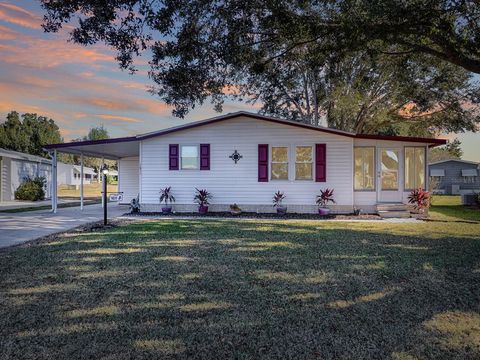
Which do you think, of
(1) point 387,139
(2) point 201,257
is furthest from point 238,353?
(1) point 387,139

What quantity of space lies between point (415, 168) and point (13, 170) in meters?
22.9

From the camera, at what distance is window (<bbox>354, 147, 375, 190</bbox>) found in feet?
45.4

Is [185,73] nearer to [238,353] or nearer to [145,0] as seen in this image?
[145,0]

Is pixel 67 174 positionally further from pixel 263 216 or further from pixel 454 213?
pixel 454 213

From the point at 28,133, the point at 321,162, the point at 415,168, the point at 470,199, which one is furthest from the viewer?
the point at 28,133

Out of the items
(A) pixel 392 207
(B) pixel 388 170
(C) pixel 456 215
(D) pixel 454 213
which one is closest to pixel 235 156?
(B) pixel 388 170

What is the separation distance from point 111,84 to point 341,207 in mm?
11032

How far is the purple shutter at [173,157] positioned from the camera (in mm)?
13672

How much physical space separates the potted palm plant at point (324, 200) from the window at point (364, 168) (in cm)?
134

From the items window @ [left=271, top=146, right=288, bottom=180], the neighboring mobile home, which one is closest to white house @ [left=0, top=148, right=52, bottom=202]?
window @ [left=271, top=146, right=288, bottom=180]

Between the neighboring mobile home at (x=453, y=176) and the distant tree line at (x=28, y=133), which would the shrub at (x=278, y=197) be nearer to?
the neighboring mobile home at (x=453, y=176)

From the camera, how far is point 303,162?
13391mm

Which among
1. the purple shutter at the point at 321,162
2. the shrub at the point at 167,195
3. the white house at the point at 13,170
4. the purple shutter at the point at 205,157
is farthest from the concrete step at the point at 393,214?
the white house at the point at 13,170

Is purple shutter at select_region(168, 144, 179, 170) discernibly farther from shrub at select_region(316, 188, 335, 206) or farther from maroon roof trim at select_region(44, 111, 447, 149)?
shrub at select_region(316, 188, 335, 206)
